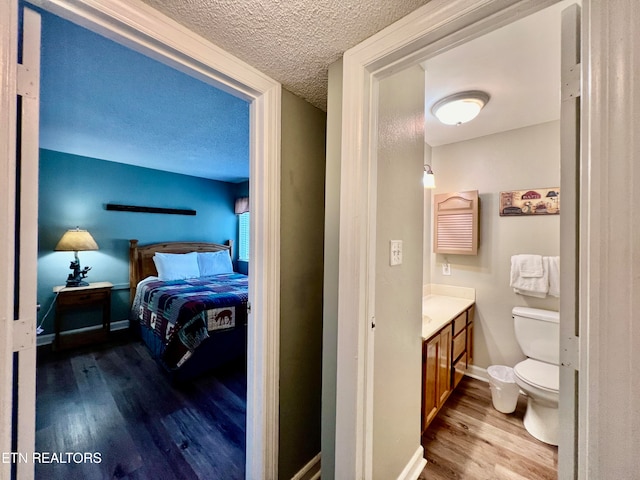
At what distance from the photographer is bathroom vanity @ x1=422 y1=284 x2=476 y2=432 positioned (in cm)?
171

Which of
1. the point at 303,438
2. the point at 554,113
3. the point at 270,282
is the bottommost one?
the point at 303,438

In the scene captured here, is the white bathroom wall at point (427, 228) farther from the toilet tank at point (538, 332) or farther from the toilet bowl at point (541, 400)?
the toilet bowl at point (541, 400)

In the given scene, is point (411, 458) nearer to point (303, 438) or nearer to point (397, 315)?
point (303, 438)

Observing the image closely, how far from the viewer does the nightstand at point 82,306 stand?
2.97 m

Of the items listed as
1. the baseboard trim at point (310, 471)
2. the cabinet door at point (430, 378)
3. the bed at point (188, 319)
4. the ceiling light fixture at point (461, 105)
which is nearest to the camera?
the baseboard trim at point (310, 471)

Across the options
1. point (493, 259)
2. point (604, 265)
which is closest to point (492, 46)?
point (604, 265)

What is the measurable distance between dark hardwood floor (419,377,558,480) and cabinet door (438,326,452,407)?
19 centimetres

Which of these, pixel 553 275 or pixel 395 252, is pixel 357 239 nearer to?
pixel 395 252

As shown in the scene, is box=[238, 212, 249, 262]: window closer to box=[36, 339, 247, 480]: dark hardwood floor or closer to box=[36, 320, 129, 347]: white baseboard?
box=[36, 320, 129, 347]: white baseboard

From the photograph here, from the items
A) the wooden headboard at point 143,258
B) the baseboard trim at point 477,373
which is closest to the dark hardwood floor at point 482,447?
the baseboard trim at point 477,373

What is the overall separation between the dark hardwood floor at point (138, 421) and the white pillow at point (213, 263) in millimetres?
1627

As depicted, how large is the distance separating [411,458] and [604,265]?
161 cm

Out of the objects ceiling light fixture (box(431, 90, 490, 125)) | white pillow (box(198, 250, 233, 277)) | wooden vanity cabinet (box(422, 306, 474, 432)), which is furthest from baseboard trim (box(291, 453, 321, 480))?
white pillow (box(198, 250, 233, 277))

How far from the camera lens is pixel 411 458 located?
1.50 meters
